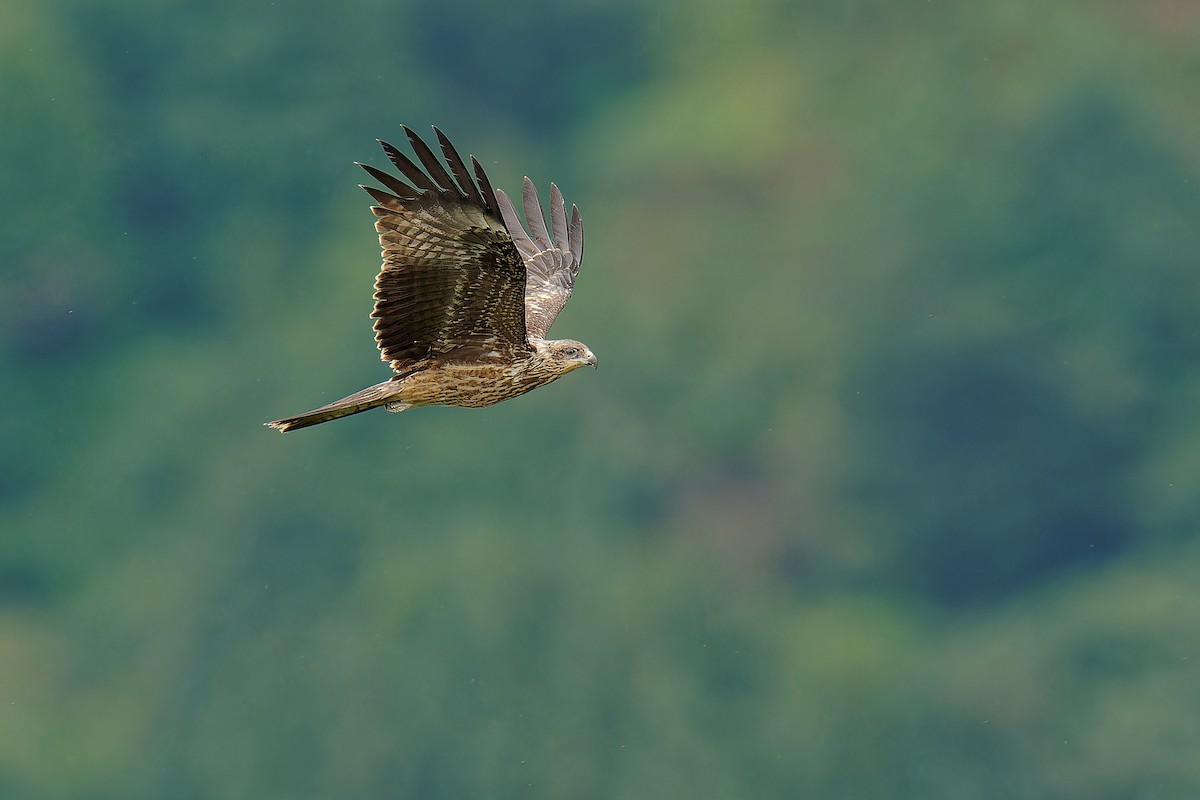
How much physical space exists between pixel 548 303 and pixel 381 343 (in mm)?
1895

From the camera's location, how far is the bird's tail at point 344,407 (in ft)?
27.1

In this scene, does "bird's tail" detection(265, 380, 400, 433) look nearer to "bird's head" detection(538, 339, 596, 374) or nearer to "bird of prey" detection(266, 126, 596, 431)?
"bird of prey" detection(266, 126, 596, 431)

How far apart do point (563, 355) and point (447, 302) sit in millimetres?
762

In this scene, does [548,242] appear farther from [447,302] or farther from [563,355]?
[447,302]

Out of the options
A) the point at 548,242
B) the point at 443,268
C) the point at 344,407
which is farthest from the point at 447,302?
the point at 548,242

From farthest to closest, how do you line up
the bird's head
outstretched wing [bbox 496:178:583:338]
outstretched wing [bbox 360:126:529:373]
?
outstretched wing [bbox 496:178:583:338]
the bird's head
outstretched wing [bbox 360:126:529:373]

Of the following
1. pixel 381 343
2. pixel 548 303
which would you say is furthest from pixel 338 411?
pixel 548 303

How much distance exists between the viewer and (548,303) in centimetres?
1034

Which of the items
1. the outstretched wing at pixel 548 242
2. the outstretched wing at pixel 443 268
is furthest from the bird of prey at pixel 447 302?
the outstretched wing at pixel 548 242

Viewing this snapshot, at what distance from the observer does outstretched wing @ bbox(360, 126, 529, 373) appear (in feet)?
26.3

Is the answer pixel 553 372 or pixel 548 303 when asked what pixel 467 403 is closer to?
pixel 553 372

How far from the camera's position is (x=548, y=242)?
10742mm

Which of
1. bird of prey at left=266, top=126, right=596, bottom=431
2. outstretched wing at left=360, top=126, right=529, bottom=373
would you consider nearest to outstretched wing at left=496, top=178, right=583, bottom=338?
bird of prey at left=266, top=126, right=596, bottom=431

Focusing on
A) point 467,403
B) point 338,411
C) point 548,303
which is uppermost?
point 548,303
